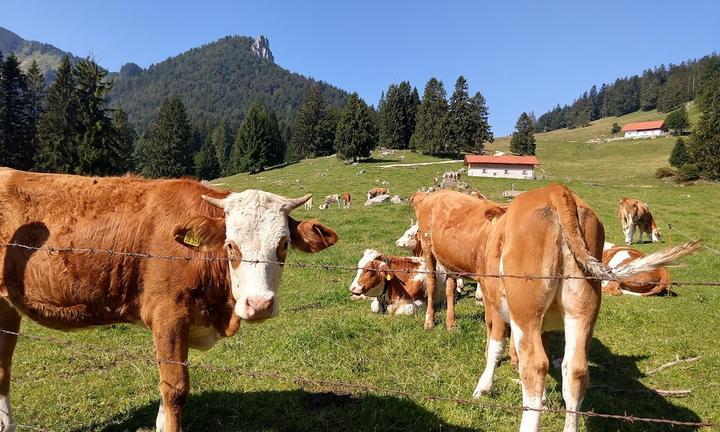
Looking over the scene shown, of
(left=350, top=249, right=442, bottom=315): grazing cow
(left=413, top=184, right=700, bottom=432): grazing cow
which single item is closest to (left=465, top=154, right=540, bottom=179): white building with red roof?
(left=350, top=249, right=442, bottom=315): grazing cow

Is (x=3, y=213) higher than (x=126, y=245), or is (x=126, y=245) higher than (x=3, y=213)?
(x=3, y=213)

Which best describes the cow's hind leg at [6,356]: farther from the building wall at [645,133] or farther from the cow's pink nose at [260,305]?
the building wall at [645,133]

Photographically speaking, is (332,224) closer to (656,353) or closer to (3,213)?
(656,353)

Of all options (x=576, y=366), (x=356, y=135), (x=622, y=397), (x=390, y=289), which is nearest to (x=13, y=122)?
(x=356, y=135)

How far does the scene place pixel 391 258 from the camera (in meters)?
10.9

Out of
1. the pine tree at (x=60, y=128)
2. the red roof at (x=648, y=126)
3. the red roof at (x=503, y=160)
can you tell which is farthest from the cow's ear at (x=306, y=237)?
the red roof at (x=648, y=126)

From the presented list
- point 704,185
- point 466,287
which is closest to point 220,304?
point 466,287

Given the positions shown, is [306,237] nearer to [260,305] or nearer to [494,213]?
[260,305]

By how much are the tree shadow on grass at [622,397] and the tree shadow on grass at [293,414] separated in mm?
1765

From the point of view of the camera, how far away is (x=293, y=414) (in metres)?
5.07

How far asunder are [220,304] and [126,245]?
106 cm

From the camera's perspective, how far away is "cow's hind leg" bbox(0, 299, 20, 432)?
15.6 feet

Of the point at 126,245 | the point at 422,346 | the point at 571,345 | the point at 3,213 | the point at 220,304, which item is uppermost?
the point at 3,213

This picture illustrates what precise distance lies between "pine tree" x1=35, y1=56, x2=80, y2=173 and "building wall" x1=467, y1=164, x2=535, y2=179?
44.8 metres
